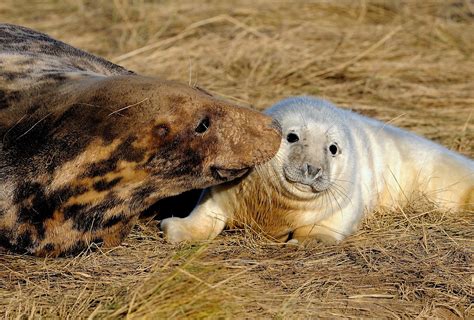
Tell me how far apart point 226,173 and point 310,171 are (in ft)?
1.30

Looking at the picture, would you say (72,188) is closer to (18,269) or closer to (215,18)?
(18,269)

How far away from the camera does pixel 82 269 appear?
426cm

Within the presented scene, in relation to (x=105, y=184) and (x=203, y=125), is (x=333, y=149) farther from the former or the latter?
(x=105, y=184)

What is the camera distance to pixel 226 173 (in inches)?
183

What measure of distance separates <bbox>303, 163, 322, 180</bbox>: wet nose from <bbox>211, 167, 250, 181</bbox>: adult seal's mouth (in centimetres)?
28

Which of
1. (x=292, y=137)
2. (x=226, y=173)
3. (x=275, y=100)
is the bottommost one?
(x=275, y=100)

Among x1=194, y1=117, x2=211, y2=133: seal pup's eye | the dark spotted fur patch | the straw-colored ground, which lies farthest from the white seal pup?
the dark spotted fur patch

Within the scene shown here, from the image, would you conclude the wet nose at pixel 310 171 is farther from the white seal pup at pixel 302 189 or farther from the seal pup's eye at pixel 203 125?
the seal pup's eye at pixel 203 125

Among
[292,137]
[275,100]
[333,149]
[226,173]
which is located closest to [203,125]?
[226,173]

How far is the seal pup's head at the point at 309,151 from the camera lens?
4645mm

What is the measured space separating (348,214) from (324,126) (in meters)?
0.49

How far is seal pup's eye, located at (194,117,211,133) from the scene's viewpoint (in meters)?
4.52

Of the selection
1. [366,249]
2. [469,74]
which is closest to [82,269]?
[366,249]

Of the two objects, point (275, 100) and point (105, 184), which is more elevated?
point (105, 184)
